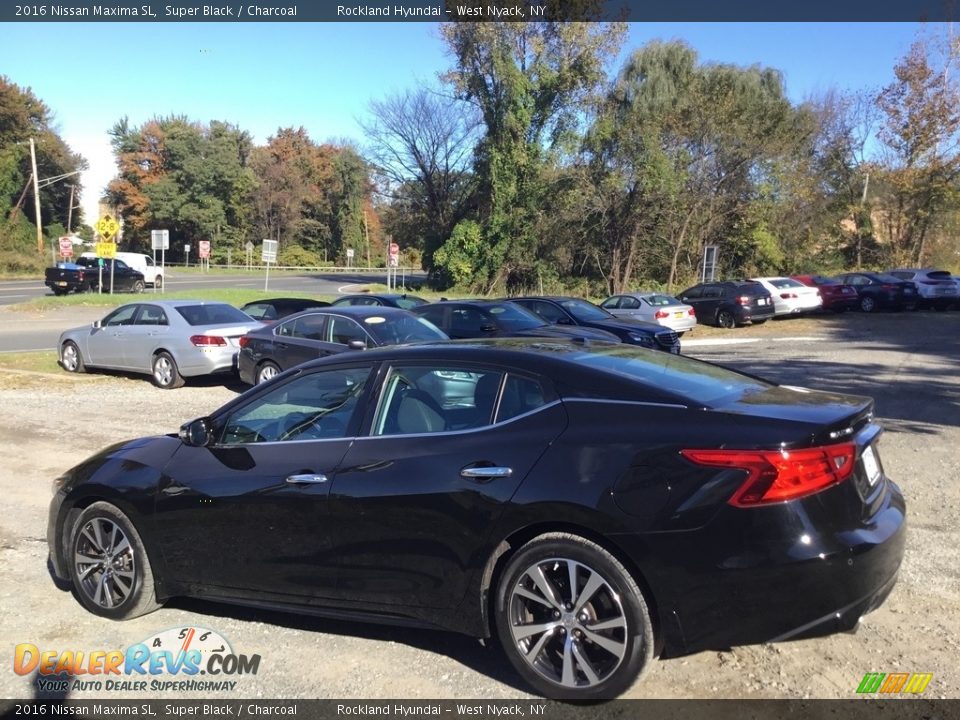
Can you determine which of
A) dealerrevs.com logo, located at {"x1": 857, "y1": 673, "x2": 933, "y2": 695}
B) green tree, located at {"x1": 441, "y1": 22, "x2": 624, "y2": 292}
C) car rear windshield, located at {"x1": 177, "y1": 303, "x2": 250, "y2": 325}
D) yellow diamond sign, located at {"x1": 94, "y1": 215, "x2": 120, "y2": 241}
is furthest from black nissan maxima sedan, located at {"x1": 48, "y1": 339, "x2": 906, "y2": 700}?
green tree, located at {"x1": 441, "y1": 22, "x2": 624, "y2": 292}

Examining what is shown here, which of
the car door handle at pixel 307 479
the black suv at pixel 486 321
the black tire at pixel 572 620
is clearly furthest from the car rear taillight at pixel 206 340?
the black tire at pixel 572 620

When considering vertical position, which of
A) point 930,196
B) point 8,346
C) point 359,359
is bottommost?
point 8,346

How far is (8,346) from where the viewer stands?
20.3 m

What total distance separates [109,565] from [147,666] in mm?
803

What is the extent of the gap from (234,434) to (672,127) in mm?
34553

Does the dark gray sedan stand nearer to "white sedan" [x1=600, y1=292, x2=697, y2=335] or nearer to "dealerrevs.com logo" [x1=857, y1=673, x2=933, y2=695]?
"dealerrevs.com logo" [x1=857, y1=673, x2=933, y2=695]

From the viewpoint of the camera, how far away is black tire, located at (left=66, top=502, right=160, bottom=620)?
175 inches

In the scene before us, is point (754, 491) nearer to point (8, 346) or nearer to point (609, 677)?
point (609, 677)

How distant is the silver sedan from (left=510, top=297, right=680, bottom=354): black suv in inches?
247

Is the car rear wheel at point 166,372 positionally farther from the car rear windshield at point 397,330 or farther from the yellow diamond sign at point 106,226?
the yellow diamond sign at point 106,226

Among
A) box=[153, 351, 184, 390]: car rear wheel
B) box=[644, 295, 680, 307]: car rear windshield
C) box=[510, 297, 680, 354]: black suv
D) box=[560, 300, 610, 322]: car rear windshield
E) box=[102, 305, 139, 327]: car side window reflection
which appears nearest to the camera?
box=[153, 351, 184, 390]: car rear wheel

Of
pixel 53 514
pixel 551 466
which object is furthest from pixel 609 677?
pixel 53 514

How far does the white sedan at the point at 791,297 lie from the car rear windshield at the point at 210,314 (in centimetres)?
1979

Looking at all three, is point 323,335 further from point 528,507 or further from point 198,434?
point 528,507
